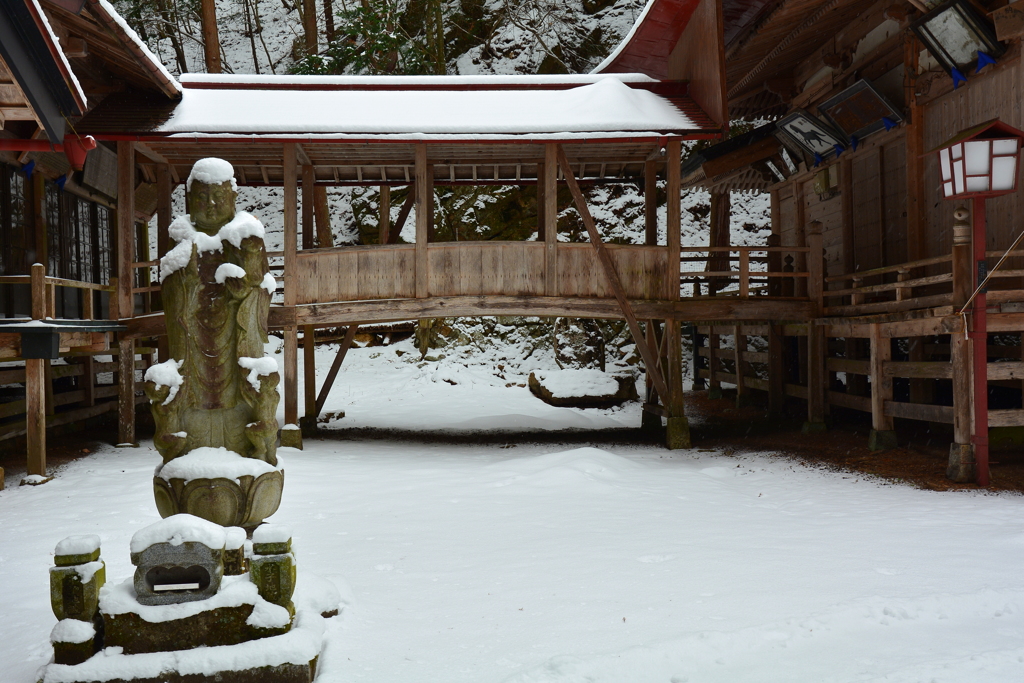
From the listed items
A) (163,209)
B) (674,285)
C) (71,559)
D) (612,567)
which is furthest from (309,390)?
(71,559)

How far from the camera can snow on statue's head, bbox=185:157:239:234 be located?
18.6 feet

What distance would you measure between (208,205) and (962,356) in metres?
7.86

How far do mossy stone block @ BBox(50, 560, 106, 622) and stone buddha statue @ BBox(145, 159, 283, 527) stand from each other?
1346 millimetres

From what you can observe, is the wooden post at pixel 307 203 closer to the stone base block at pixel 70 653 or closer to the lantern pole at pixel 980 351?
the lantern pole at pixel 980 351

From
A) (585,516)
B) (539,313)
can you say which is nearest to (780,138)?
(539,313)

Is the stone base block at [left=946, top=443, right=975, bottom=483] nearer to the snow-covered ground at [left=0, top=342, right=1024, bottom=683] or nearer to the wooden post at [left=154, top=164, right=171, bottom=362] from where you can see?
the snow-covered ground at [left=0, top=342, right=1024, bottom=683]

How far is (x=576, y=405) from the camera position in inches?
660

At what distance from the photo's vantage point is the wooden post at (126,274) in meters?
11.4

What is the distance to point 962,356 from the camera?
836 centimetres

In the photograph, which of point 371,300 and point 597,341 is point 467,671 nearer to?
point 371,300

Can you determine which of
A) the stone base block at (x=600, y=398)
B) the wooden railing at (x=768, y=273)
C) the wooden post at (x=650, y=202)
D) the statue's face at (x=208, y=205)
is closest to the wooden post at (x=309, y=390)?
the stone base block at (x=600, y=398)

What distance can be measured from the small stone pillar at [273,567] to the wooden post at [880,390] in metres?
8.47

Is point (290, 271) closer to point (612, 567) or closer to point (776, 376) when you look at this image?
point (612, 567)

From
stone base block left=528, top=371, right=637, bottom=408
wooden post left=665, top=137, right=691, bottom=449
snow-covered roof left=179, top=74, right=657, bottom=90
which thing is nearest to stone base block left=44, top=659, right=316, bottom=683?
wooden post left=665, top=137, right=691, bottom=449
